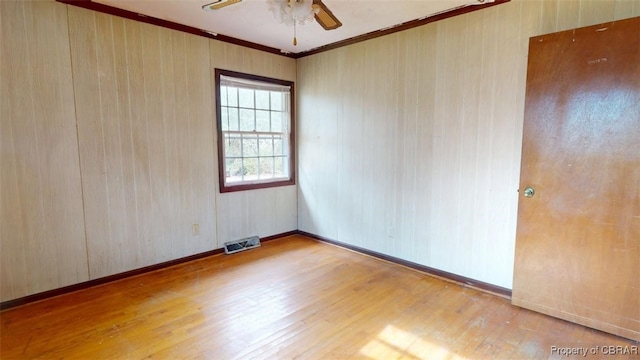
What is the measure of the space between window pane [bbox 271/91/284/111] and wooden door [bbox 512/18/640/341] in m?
2.90

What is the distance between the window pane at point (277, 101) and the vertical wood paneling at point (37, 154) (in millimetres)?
2174

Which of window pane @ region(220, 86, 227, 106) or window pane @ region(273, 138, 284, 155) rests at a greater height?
window pane @ region(220, 86, 227, 106)

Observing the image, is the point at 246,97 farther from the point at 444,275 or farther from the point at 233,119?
the point at 444,275

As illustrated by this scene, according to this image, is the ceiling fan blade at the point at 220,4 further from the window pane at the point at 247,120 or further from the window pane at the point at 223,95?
the window pane at the point at 247,120

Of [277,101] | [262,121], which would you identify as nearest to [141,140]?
[262,121]

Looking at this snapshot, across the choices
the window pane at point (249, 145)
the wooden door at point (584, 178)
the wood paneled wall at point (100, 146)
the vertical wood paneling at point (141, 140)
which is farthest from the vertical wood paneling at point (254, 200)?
the wooden door at point (584, 178)

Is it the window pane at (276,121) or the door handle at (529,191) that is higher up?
the window pane at (276,121)

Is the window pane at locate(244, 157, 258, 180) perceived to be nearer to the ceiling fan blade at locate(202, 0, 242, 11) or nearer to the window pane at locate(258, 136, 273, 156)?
the window pane at locate(258, 136, 273, 156)

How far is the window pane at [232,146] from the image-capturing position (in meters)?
3.85

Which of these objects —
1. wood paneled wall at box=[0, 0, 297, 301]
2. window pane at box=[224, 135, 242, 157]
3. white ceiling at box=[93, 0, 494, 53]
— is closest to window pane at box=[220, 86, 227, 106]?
wood paneled wall at box=[0, 0, 297, 301]

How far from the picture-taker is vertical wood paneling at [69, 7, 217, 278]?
9.42 ft

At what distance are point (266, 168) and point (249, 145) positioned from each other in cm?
42

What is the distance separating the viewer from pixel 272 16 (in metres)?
3.04

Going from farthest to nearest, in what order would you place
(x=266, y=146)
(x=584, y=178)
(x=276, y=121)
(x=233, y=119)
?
(x=276, y=121), (x=266, y=146), (x=233, y=119), (x=584, y=178)
